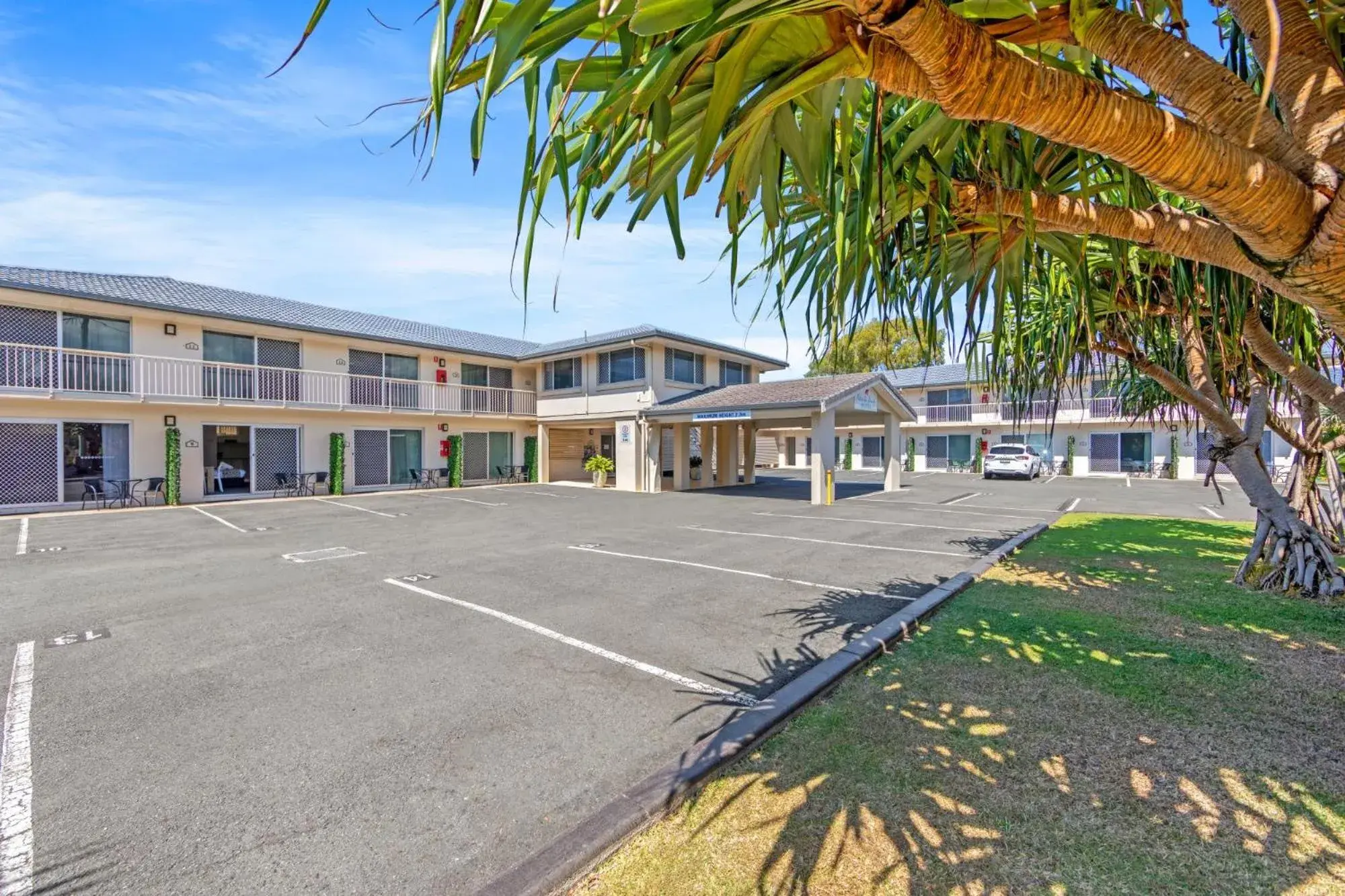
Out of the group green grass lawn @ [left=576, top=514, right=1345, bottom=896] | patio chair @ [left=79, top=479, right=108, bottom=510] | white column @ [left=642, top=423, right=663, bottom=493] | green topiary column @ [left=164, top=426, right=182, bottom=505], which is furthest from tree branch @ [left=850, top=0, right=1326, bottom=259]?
patio chair @ [left=79, top=479, right=108, bottom=510]

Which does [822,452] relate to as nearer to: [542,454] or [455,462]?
[542,454]

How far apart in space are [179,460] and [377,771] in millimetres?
19357

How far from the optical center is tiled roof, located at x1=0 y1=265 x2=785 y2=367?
1633cm

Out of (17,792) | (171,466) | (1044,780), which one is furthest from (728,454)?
(17,792)

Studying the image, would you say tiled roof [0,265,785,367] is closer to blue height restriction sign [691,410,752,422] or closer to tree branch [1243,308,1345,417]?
blue height restriction sign [691,410,752,422]

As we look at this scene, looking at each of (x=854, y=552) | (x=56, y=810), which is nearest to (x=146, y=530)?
(x=56, y=810)

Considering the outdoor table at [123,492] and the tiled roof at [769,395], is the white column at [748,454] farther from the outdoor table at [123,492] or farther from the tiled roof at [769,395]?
the outdoor table at [123,492]

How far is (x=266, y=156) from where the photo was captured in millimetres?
4766

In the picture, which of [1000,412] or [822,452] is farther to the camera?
[1000,412]

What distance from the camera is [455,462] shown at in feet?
76.4

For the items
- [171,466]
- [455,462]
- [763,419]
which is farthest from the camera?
[455,462]

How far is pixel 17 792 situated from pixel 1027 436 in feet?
133

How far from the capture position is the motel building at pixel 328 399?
15.9 meters

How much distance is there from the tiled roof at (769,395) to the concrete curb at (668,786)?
13.3m
